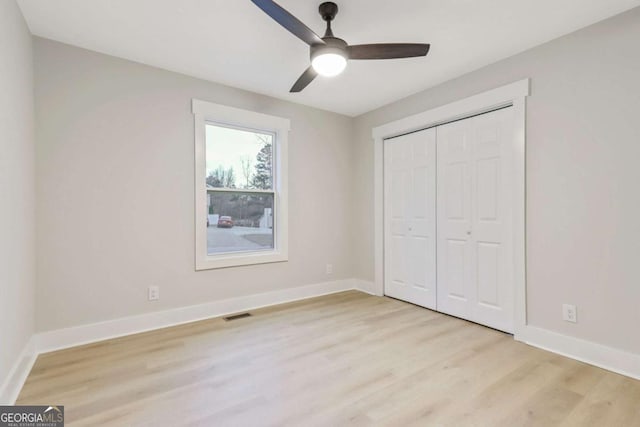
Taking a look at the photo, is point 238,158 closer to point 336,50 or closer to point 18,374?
point 336,50

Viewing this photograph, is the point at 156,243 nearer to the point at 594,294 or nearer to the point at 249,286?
the point at 249,286

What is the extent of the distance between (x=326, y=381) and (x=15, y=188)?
2.31 metres

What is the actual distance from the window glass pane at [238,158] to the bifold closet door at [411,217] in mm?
1551

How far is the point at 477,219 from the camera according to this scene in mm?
3014

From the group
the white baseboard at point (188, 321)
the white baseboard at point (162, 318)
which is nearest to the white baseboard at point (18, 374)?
the white baseboard at point (188, 321)

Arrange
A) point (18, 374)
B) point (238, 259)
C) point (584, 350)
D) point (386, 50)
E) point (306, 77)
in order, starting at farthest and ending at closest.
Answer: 1. point (238, 259)
2. point (306, 77)
3. point (584, 350)
4. point (386, 50)
5. point (18, 374)

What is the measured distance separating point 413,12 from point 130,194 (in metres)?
2.76

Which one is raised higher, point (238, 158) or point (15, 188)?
point (238, 158)

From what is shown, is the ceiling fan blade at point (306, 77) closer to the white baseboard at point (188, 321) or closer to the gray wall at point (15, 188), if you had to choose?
the gray wall at point (15, 188)

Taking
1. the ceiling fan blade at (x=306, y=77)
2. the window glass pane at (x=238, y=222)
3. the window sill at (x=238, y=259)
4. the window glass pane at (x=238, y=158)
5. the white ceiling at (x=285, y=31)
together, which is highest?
the white ceiling at (x=285, y=31)

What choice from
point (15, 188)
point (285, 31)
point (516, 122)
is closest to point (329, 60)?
point (285, 31)

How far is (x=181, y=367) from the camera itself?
2.17 meters

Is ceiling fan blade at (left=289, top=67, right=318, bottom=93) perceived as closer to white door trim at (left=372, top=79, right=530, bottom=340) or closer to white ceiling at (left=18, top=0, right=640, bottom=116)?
white ceiling at (left=18, top=0, right=640, bottom=116)

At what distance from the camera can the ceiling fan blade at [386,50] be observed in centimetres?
199
